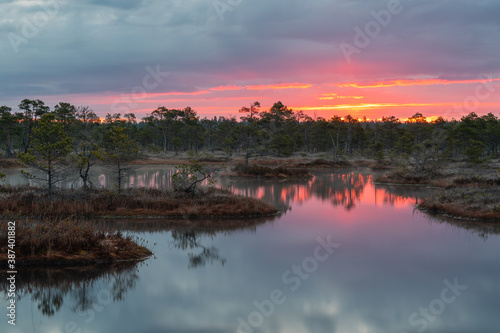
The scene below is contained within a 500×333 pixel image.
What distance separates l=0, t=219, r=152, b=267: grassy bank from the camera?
15.7 m

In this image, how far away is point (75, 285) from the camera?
1428cm

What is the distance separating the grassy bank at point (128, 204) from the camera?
25578 millimetres

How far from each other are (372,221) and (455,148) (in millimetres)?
75969

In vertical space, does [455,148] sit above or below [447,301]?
above

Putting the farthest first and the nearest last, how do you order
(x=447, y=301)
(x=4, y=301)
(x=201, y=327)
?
(x=447, y=301), (x=4, y=301), (x=201, y=327)

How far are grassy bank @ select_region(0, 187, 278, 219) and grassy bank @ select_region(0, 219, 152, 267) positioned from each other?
8.59 meters


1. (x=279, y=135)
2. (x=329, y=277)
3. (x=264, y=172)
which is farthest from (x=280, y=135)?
(x=329, y=277)

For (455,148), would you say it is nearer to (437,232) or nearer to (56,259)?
(437,232)

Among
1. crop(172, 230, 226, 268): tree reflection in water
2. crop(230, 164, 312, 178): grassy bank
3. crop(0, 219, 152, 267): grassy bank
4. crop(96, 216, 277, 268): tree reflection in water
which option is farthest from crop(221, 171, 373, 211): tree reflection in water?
crop(0, 219, 152, 267): grassy bank

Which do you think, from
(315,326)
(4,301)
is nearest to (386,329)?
(315,326)

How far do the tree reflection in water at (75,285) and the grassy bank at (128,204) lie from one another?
10713 mm

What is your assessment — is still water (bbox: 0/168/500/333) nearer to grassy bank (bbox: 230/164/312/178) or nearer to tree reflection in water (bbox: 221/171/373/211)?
tree reflection in water (bbox: 221/171/373/211)

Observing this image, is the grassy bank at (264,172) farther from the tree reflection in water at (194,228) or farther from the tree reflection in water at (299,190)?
the tree reflection in water at (194,228)

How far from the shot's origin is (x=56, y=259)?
51.7ft
